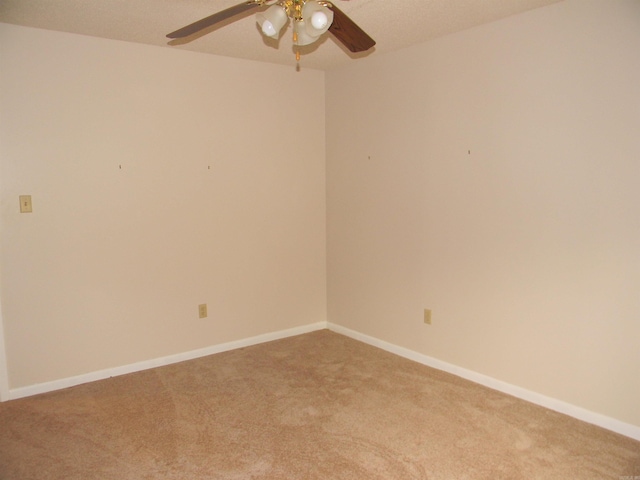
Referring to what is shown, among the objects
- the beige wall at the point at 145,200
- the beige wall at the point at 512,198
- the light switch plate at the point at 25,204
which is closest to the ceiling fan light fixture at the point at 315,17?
the beige wall at the point at 512,198

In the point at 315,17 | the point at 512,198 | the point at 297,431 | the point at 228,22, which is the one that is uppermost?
the point at 228,22

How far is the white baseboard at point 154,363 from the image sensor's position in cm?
294

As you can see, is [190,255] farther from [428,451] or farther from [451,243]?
[428,451]

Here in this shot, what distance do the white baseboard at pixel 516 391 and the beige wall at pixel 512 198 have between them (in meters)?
0.04

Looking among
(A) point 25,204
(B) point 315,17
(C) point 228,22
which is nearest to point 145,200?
(A) point 25,204

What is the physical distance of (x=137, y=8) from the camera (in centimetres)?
246

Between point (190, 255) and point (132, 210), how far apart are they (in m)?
0.53

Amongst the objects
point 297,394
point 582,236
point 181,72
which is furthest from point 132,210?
point 582,236

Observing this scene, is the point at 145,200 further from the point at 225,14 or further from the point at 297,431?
the point at 297,431

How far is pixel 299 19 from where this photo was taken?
6.36 ft

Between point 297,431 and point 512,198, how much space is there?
6.03ft

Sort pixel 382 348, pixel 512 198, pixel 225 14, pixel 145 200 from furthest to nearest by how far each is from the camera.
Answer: pixel 382 348
pixel 145 200
pixel 512 198
pixel 225 14

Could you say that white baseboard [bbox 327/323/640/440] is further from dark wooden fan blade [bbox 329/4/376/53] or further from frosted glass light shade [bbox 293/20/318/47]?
frosted glass light shade [bbox 293/20/318/47]

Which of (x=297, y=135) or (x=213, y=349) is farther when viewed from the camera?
(x=297, y=135)
